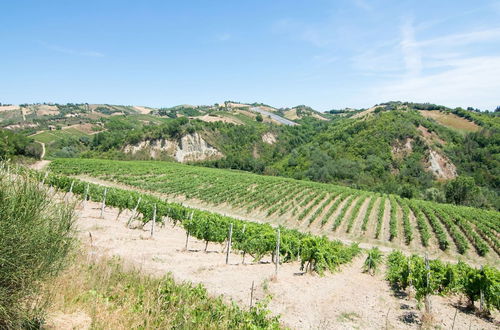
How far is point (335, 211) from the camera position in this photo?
3794 cm

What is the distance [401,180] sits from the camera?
258 ft

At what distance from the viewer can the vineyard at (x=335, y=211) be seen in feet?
97.0

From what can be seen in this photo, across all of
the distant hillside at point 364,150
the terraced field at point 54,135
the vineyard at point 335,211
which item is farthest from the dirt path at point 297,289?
the terraced field at point 54,135

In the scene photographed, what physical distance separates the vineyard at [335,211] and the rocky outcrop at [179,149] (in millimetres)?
48735

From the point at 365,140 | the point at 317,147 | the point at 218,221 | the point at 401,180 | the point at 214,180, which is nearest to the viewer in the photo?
the point at 218,221

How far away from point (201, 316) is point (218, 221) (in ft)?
47.3

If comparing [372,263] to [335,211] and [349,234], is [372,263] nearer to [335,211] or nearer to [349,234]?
[349,234]

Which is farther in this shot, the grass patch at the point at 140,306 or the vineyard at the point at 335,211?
the vineyard at the point at 335,211

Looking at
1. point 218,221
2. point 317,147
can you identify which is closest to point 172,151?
point 317,147

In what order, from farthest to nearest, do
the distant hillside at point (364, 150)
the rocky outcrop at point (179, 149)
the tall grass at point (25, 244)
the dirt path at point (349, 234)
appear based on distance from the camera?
1. the rocky outcrop at point (179, 149)
2. the distant hillside at point (364, 150)
3. the dirt path at point (349, 234)
4. the tall grass at point (25, 244)

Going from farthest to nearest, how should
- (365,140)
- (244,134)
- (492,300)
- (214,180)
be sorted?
(244,134) → (365,140) → (214,180) → (492,300)

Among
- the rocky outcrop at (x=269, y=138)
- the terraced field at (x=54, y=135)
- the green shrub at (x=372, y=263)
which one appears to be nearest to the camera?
the green shrub at (x=372, y=263)

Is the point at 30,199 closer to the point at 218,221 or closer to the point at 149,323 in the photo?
the point at 149,323

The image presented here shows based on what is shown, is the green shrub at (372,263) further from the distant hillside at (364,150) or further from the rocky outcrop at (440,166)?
the rocky outcrop at (440,166)
